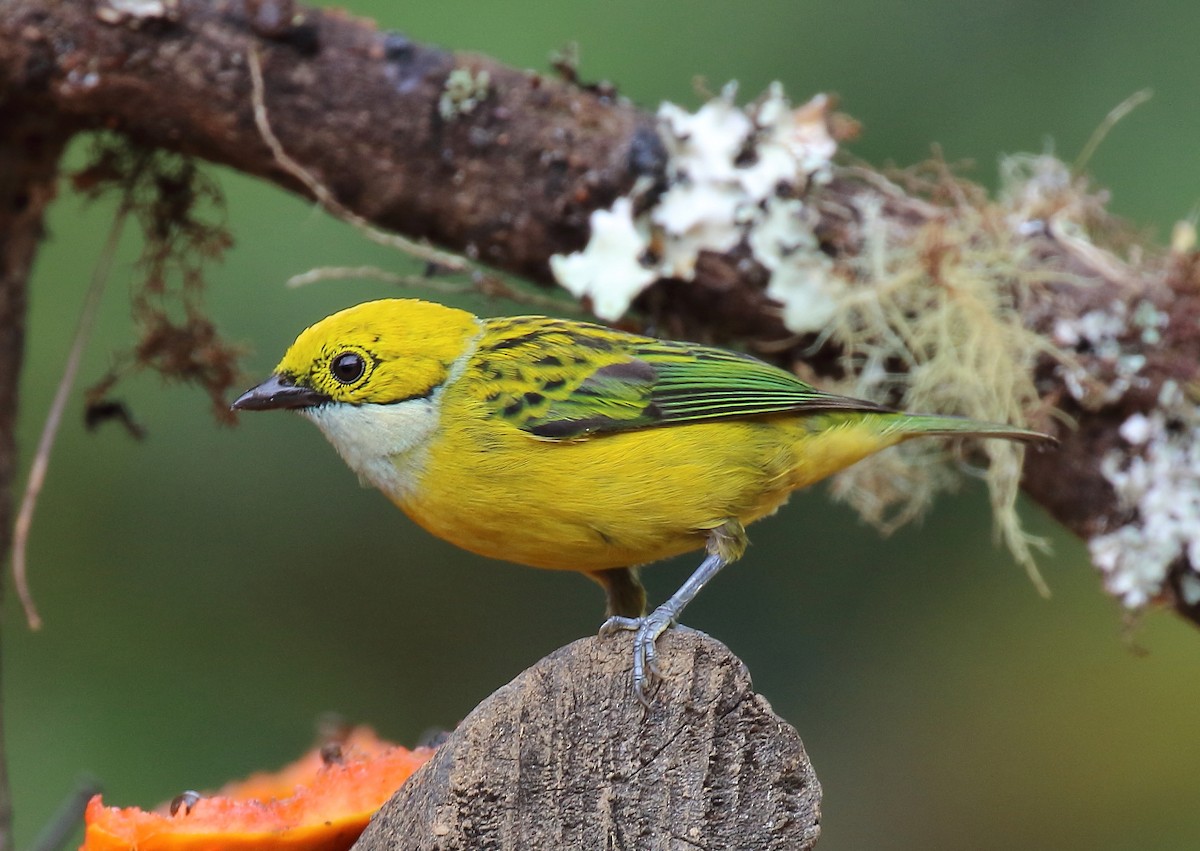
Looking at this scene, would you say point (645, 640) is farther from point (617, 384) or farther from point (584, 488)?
point (617, 384)

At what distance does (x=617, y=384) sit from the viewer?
2.87m

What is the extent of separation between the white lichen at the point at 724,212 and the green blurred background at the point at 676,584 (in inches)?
49.8

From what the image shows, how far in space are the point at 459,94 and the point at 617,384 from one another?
0.92m

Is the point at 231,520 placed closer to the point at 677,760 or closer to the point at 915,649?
the point at 915,649

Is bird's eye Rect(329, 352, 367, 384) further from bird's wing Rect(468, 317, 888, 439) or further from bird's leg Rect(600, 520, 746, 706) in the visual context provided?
bird's leg Rect(600, 520, 746, 706)

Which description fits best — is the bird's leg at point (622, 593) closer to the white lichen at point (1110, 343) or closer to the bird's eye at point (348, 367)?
the bird's eye at point (348, 367)

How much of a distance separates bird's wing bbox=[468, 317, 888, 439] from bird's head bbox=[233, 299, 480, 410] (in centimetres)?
14

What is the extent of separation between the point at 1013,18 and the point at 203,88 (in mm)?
3059

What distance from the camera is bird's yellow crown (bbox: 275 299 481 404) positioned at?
2.85 meters

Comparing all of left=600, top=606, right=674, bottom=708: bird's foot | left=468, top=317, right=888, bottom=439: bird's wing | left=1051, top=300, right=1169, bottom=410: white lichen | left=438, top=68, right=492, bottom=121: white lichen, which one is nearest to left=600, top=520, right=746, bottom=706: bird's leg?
left=600, top=606, right=674, bottom=708: bird's foot

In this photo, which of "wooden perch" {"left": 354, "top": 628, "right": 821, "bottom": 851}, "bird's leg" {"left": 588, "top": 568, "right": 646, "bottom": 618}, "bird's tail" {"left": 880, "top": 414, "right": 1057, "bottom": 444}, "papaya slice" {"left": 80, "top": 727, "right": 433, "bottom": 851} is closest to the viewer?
"wooden perch" {"left": 354, "top": 628, "right": 821, "bottom": 851}

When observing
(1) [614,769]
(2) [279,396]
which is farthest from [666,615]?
(2) [279,396]

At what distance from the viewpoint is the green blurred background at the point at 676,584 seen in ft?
15.4

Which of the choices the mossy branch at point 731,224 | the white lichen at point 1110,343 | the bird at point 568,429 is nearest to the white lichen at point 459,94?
the mossy branch at point 731,224
